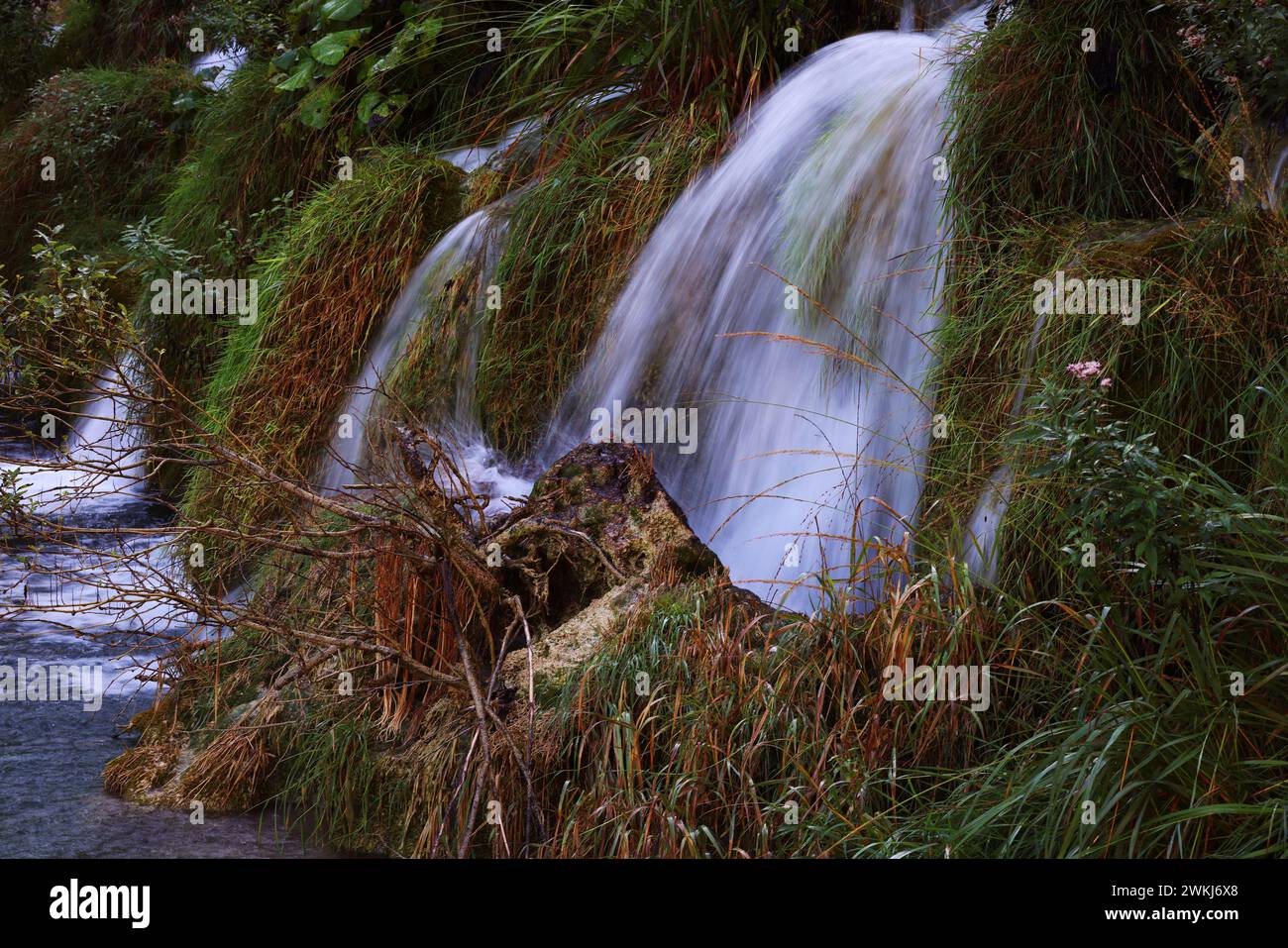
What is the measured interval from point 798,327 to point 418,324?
201 centimetres

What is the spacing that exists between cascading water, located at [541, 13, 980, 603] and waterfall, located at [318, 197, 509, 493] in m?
0.60

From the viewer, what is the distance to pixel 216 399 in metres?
6.53

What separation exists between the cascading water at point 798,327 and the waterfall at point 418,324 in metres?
0.60

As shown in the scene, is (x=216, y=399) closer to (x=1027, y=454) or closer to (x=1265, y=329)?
(x=1027, y=454)

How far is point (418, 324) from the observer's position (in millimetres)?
5941

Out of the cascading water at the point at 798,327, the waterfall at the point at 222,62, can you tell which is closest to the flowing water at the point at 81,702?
the cascading water at the point at 798,327

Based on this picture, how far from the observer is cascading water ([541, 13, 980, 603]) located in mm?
4273

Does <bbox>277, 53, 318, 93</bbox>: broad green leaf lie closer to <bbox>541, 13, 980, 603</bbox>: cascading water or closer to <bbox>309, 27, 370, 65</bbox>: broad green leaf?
<bbox>309, 27, 370, 65</bbox>: broad green leaf

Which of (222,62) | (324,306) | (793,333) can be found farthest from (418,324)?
(222,62)

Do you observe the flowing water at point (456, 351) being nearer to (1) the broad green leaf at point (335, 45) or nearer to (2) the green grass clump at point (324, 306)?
(2) the green grass clump at point (324, 306)

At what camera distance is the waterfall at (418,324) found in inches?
225
